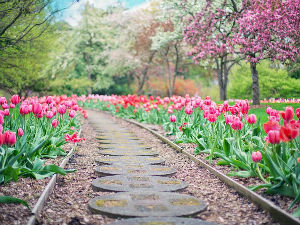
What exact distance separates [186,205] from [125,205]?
65 centimetres

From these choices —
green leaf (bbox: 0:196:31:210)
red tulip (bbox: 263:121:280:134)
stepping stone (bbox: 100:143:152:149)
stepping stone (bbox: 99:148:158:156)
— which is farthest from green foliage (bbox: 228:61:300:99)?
green leaf (bbox: 0:196:31:210)

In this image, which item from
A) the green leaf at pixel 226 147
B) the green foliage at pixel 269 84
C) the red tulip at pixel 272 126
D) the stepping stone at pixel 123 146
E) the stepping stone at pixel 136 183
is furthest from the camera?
the green foliage at pixel 269 84

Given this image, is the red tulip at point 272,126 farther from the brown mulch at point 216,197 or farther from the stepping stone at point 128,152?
the stepping stone at point 128,152

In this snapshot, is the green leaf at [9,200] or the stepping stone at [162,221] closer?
the stepping stone at [162,221]

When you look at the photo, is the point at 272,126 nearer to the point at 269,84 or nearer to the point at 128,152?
the point at 128,152

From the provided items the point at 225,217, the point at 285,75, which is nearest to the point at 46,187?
the point at 225,217

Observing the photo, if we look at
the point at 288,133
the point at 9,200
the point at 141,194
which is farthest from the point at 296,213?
the point at 9,200

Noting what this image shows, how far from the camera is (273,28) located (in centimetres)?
1248

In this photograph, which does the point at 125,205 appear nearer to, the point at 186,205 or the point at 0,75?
the point at 186,205

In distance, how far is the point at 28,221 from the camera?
291 cm

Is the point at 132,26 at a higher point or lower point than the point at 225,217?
higher

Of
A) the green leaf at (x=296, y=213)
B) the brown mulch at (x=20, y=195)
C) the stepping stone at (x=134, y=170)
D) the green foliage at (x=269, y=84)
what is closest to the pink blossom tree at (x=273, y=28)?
the green foliage at (x=269, y=84)

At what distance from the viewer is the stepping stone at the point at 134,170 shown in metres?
4.99

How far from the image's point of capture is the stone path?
3240 mm
